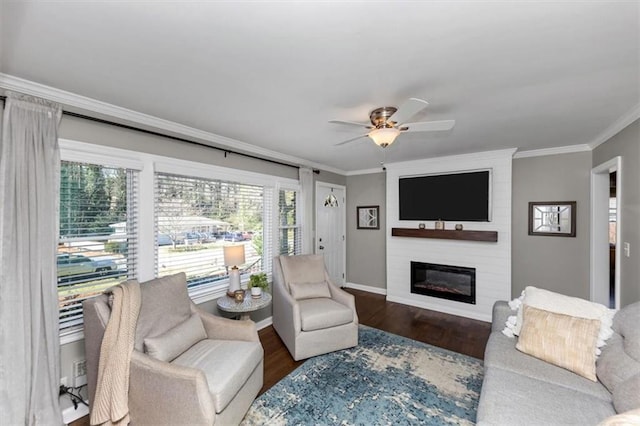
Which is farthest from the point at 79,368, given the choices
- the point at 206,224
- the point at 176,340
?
the point at 206,224

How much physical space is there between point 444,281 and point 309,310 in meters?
2.54

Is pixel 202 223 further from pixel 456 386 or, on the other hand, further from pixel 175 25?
pixel 456 386

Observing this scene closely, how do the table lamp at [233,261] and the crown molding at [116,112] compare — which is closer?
the crown molding at [116,112]

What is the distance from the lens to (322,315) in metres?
2.81

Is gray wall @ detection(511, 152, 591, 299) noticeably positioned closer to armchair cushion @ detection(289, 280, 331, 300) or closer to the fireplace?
the fireplace

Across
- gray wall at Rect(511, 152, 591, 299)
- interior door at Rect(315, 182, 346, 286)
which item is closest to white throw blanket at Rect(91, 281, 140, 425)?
interior door at Rect(315, 182, 346, 286)

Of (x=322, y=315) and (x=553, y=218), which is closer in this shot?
(x=322, y=315)

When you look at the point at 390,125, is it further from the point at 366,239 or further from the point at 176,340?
the point at 366,239

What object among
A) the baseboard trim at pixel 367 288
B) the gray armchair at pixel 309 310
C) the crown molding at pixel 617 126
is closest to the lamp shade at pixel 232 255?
the gray armchair at pixel 309 310

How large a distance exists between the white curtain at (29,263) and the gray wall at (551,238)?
5162 mm

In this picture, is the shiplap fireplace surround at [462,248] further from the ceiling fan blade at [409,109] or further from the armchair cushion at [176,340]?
the armchair cushion at [176,340]

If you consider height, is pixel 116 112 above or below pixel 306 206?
above

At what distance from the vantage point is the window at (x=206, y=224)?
2.73 m

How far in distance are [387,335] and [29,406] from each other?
316cm
